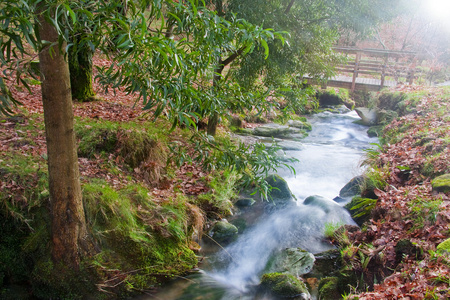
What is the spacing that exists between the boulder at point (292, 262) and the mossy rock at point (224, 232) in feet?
2.52

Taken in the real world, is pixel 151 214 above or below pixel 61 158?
below

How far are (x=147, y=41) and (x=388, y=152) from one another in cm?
753

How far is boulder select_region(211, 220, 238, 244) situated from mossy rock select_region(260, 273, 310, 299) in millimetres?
1107

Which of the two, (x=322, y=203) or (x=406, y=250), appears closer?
(x=406, y=250)

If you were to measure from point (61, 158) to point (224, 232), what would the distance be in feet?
10.6

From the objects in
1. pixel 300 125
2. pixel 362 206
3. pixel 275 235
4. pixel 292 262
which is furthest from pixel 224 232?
pixel 300 125

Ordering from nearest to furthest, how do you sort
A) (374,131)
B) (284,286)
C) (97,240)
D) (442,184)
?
(97,240), (284,286), (442,184), (374,131)

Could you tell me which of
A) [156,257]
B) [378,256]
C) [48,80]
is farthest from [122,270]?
[378,256]

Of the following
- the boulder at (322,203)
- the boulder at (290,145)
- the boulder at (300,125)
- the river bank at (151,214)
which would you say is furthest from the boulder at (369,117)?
the boulder at (322,203)

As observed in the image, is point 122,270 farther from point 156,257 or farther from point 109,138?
point 109,138

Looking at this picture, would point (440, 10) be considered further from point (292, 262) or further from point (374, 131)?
point (292, 262)

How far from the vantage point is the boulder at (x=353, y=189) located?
23.0 ft

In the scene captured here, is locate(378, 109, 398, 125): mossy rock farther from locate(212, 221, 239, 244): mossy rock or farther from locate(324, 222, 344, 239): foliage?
locate(212, 221, 239, 244): mossy rock

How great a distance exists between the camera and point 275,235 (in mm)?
5938
